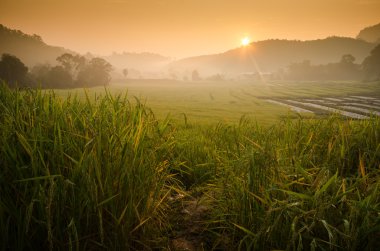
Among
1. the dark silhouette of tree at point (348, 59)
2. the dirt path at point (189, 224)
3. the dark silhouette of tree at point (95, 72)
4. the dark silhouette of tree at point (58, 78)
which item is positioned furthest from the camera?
the dark silhouette of tree at point (348, 59)

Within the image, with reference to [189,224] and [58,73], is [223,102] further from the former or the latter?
[189,224]

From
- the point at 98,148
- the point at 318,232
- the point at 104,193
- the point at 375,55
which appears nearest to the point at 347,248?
the point at 318,232

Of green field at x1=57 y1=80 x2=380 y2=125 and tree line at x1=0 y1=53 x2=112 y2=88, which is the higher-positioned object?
tree line at x1=0 y1=53 x2=112 y2=88

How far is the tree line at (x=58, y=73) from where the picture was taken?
81125mm

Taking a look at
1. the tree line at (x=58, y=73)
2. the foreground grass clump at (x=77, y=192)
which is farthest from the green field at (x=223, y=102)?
the tree line at (x=58, y=73)

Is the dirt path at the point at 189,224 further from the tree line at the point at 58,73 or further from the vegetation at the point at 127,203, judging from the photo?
the tree line at the point at 58,73

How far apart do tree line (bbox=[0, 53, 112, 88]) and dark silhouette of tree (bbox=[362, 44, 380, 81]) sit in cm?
12616

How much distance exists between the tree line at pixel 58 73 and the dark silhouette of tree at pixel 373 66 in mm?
126160

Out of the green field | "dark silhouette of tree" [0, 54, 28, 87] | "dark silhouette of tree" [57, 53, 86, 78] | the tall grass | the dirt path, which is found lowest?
the green field

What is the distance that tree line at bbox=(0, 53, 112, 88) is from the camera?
81125mm

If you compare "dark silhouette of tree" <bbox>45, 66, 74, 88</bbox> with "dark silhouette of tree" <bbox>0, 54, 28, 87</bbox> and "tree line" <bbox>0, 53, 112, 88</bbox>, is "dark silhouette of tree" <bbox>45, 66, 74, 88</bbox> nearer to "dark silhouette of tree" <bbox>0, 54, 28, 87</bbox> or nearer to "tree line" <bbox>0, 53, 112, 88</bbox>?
"tree line" <bbox>0, 53, 112, 88</bbox>

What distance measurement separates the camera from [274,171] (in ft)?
10.2

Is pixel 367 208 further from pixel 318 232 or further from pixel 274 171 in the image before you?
pixel 274 171

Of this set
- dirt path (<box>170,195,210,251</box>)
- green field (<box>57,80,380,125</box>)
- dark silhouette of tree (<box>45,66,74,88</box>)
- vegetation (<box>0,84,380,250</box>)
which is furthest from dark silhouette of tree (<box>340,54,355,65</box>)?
vegetation (<box>0,84,380,250</box>)
